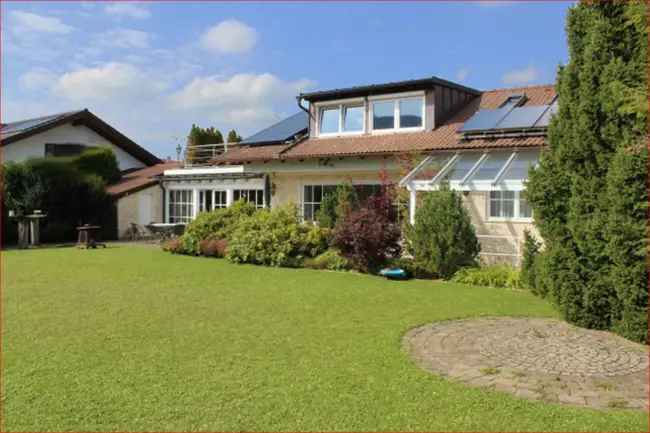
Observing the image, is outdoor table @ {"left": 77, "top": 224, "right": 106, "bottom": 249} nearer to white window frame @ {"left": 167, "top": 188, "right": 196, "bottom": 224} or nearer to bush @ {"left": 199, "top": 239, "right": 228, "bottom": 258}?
white window frame @ {"left": 167, "top": 188, "right": 196, "bottom": 224}

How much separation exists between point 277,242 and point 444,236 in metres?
5.79

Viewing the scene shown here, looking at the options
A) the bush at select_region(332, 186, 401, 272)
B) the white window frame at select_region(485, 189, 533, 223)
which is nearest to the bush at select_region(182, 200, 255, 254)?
the bush at select_region(332, 186, 401, 272)

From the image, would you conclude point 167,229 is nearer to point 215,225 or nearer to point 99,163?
point 215,225

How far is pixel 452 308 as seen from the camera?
10805mm

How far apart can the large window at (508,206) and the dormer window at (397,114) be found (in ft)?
16.4

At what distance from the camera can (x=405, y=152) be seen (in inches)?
802

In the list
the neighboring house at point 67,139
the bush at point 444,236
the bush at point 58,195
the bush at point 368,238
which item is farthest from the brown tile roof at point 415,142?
the neighboring house at point 67,139

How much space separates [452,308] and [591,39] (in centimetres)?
513

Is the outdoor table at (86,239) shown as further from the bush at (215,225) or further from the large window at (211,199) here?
the large window at (211,199)

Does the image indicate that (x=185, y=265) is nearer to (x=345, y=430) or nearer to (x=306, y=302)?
(x=306, y=302)

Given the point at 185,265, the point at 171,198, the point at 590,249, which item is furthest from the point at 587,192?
the point at 171,198

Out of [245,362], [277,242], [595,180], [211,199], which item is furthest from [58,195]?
[595,180]

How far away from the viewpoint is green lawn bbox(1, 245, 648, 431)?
17.3 feet

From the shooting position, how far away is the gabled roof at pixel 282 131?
27.1 meters
